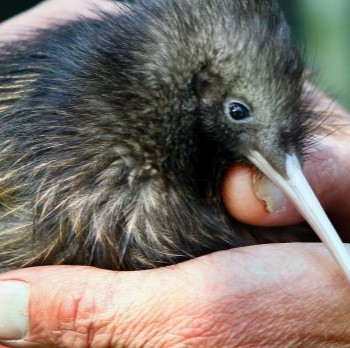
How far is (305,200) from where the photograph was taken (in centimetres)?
226

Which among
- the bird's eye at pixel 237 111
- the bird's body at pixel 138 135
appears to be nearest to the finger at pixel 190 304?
the bird's body at pixel 138 135

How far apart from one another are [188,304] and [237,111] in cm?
54

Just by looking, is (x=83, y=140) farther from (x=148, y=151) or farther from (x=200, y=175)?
(x=200, y=175)

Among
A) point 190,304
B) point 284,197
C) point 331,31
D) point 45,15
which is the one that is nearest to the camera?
point 190,304

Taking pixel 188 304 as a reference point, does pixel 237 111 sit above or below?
above

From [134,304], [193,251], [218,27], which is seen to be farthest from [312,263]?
[218,27]

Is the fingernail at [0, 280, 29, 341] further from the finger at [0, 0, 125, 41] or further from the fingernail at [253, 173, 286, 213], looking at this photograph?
the finger at [0, 0, 125, 41]

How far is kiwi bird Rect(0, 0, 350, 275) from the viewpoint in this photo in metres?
2.30

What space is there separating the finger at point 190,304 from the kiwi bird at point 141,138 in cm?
12

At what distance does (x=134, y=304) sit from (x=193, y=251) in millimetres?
275

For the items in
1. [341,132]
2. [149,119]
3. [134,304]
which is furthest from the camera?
[341,132]

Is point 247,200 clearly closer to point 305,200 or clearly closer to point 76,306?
point 305,200

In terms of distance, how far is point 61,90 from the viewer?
91.7 inches

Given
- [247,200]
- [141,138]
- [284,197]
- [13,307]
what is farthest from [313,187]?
[13,307]
